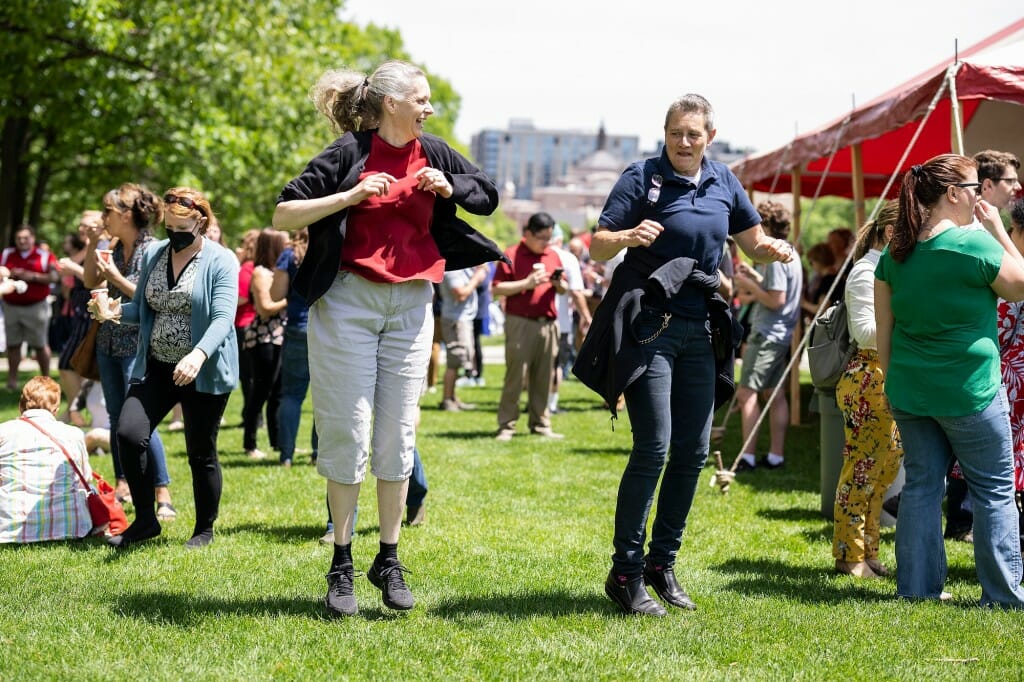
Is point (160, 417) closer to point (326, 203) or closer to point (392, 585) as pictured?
point (392, 585)

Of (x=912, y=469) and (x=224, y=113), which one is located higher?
(x=224, y=113)

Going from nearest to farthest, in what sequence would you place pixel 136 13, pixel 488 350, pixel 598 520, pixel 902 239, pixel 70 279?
pixel 902 239 < pixel 598 520 < pixel 70 279 < pixel 136 13 < pixel 488 350

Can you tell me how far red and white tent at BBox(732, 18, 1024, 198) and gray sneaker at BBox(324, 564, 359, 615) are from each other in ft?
15.5

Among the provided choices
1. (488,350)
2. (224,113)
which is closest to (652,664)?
(224,113)

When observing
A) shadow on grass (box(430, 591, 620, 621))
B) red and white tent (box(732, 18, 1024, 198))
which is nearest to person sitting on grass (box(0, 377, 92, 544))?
shadow on grass (box(430, 591, 620, 621))

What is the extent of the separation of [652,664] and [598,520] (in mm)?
3032

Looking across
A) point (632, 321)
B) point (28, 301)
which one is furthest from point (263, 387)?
point (28, 301)

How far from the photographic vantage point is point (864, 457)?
575cm

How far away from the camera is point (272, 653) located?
4172 mm

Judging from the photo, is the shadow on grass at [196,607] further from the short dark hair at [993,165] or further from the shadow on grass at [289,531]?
the short dark hair at [993,165]

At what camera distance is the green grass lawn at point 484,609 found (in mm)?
4141

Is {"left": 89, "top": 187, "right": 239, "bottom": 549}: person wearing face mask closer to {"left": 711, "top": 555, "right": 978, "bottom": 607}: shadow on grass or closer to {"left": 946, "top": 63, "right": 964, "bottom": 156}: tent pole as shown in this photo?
{"left": 711, "top": 555, "right": 978, "bottom": 607}: shadow on grass

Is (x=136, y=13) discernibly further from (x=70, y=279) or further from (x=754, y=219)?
(x=754, y=219)

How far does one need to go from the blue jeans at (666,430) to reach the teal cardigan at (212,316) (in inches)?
85.3
